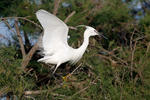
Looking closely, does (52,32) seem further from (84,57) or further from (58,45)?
(84,57)

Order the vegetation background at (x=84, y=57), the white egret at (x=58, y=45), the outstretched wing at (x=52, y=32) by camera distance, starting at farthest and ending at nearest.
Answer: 1. the white egret at (x=58, y=45)
2. the outstretched wing at (x=52, y=32)
3. the vegetation background at (x=84, y=57)

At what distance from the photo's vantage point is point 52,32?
8.98 ft

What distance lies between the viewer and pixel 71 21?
3543mm

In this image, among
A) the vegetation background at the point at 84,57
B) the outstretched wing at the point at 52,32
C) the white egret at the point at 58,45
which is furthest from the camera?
the white egret at the point at 58,45

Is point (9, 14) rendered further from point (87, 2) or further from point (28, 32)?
point (87, 2)

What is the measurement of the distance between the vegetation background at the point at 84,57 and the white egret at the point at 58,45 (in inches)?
4.0

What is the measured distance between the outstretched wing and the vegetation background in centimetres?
13

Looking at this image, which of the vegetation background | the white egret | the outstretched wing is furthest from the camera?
the white egret

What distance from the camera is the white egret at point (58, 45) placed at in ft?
8.79

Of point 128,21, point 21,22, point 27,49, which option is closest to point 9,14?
point 21,22

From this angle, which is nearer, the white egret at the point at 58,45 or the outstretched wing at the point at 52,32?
the outstretched wing at the point at 52,32

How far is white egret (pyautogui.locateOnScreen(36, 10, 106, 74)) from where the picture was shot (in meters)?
2.68

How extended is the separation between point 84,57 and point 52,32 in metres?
0.41

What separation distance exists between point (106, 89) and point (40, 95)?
42 cm
